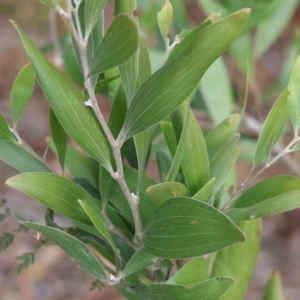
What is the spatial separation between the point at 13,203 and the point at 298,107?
3.95 ft

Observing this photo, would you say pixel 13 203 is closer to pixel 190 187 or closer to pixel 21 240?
pixel 21 240

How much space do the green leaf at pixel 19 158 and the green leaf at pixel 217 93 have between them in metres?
0.49

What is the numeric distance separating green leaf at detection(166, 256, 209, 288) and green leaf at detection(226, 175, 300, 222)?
8 cm

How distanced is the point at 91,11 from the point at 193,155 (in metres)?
0.16

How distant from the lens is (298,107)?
1.25ft

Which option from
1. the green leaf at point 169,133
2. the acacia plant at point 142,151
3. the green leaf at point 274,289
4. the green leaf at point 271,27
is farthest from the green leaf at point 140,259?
the green leaf at point 271,27

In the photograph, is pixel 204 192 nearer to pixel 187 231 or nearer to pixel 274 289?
pixel 187 231

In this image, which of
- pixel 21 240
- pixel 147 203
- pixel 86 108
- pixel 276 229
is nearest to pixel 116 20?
pixel 86 108

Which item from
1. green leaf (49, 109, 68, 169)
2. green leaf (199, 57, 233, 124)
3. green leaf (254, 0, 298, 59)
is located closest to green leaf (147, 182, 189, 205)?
green leaf (49, 109, 68, 169)

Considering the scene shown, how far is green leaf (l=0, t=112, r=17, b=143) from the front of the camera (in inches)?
15.3

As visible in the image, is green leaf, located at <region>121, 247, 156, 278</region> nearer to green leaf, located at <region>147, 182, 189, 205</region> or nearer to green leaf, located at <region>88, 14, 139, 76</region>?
green leaf, located at <region>147, 182, 189, 205</region>

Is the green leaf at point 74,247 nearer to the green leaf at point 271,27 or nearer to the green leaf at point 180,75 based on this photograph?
the green leaf at point 180,75

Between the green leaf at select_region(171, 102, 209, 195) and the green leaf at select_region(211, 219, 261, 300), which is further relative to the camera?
the green leaf at select_region(211, 219, 261, 300)

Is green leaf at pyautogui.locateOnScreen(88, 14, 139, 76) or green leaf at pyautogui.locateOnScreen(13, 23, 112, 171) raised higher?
green leaf at pyautogui.locateOnScreen(88, 14, 139, 76)
